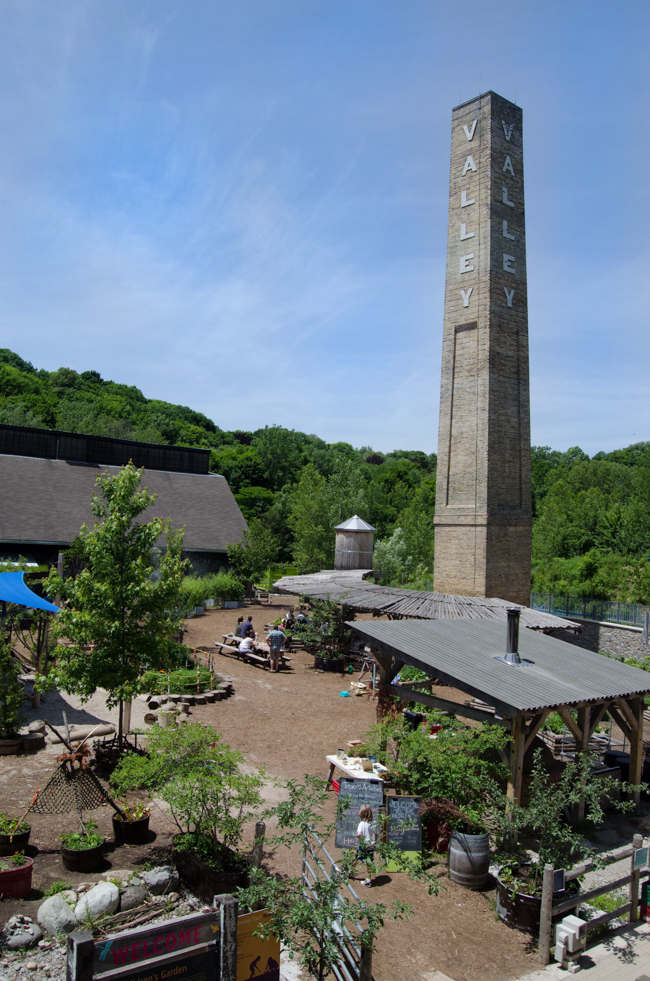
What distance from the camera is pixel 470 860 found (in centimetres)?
842

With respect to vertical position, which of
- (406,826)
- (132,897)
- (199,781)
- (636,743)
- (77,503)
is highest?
(77,503)

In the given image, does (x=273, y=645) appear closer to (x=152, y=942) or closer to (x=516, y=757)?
(x=516, y=757)

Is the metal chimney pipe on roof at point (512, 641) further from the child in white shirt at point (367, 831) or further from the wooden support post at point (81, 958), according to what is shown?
the wooden support post at point (81, 958)

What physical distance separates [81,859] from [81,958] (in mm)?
3448

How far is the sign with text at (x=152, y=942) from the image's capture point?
482cm

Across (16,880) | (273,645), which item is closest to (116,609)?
(16,880)

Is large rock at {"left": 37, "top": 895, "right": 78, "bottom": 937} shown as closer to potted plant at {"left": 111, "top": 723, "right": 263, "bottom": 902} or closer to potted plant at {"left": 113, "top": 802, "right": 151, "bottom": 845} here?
potted plant at {"left": 111, "top": 723, "right": 263, "bottom": 902}

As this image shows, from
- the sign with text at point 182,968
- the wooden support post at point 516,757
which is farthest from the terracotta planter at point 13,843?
the wooden support post at point 516,757

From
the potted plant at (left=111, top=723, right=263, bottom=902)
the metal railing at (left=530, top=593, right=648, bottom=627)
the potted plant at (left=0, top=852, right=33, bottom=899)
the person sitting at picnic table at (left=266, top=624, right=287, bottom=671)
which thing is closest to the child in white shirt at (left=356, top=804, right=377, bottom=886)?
the potted plant at (left=111, top=723, right=263, bottom=902)

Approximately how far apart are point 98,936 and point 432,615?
41.5ft

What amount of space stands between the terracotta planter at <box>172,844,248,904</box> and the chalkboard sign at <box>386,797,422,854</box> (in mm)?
2211

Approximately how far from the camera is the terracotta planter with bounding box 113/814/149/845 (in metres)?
8.65

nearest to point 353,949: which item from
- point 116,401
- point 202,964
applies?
point 202,964

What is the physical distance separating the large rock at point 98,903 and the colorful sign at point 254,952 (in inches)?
77.3
